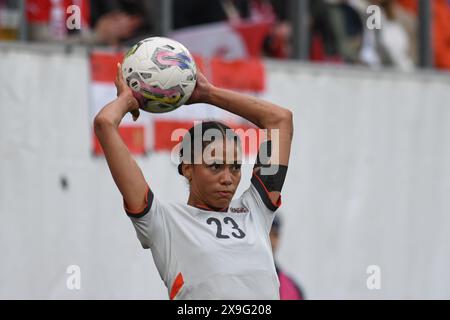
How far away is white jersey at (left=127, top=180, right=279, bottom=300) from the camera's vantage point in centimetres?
489

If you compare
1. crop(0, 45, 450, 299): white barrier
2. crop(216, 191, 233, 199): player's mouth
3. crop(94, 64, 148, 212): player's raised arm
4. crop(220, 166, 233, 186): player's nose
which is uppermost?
crop(94, 64, 148, 212): player's raised arm

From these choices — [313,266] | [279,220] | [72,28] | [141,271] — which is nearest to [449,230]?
[313,266]

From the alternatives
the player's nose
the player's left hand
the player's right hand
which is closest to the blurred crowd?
the player's left hand

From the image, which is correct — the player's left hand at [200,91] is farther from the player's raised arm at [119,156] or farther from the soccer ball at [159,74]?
the player's raised arm at [119,156]

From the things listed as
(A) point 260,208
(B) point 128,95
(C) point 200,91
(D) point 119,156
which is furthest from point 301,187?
(D) point 119,156

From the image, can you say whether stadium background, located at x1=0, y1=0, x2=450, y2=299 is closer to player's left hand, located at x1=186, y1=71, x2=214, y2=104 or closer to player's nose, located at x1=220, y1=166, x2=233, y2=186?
player's left hand, located at x1=186, y1=71, x2=214, y2=104

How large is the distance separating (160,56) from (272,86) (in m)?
4.53

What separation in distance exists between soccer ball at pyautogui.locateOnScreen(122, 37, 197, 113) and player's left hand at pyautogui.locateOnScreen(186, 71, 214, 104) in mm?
61

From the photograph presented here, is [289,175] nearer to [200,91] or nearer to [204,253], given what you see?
[200,91]

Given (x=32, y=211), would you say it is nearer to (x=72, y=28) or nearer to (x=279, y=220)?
(x=72, y=28)

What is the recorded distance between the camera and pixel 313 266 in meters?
9.73

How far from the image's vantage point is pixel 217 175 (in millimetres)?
5133

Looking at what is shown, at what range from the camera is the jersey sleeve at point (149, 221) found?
193 inches

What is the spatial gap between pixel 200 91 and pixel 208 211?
0.58m
